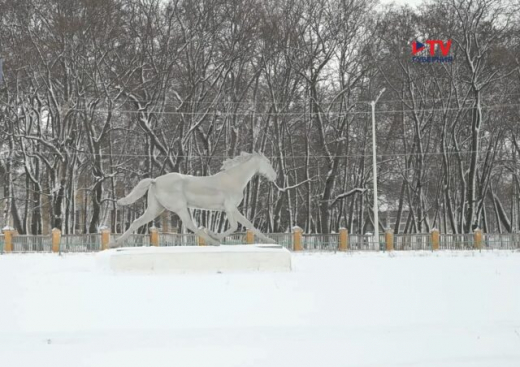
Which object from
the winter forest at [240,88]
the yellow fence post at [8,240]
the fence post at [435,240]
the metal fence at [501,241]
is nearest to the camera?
the yellow fence post at [8,240]

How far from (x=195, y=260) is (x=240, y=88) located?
904 inches

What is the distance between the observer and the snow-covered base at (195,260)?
15.2 m

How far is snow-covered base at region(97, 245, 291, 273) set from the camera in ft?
50.0

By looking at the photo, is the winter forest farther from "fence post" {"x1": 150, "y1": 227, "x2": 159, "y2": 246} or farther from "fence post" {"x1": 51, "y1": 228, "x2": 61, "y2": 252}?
"fence post" {"x1": 150, "y1": 227, "x2": 159, "y2": 246}

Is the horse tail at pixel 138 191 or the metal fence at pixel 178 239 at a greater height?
the horse tail at pixel 138 191

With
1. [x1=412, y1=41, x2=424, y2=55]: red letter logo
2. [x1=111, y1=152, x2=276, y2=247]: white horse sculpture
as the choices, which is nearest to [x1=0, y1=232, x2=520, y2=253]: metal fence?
[x1=412, y1=41, x2=424, y2=55]: red letter logo

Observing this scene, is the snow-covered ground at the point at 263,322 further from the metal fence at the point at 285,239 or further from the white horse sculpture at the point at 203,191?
the metal fence at the point at 285,239

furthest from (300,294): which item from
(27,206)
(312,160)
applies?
(27,206)

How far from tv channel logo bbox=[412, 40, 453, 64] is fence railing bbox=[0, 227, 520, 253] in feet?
35.2

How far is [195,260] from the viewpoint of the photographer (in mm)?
15312

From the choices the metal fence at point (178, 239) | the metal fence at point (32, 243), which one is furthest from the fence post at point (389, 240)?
Answer: the metal fence at point (32, 243)

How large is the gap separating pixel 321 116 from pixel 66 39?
47.5ft

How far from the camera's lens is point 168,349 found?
7.03m

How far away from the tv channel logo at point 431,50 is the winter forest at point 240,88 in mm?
460
